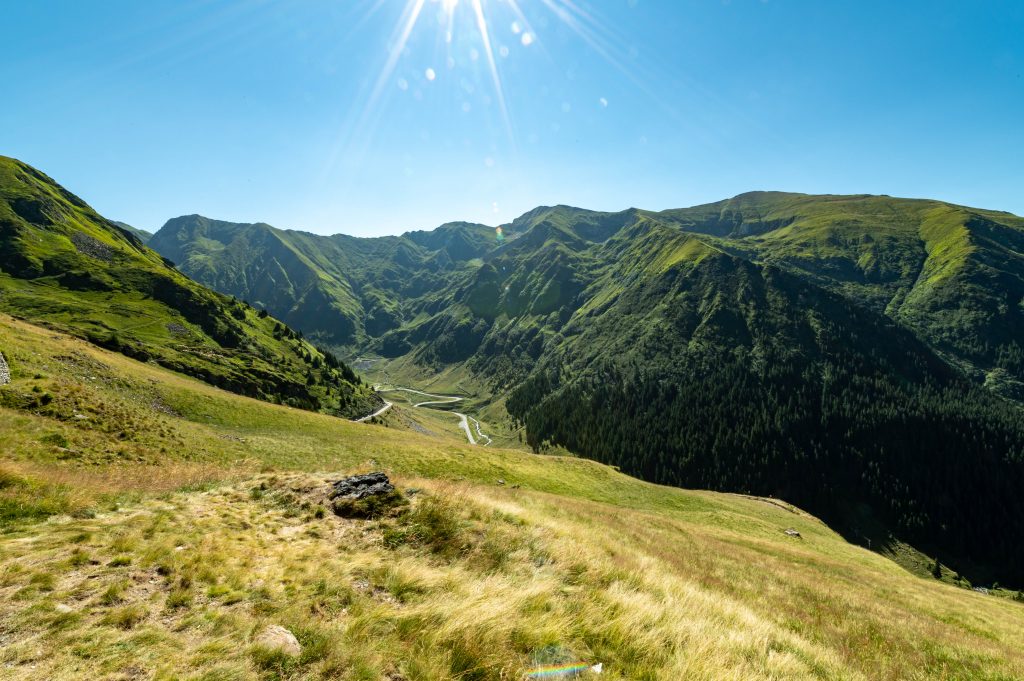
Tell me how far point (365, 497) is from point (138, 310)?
12516 cm

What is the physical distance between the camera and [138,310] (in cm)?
10219

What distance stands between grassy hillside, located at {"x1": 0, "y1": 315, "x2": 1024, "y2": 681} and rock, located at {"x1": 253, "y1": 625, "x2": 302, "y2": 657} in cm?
15

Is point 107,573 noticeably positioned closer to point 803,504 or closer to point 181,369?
point 181,369

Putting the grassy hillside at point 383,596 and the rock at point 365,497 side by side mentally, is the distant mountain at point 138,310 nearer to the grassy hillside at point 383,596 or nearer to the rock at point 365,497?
the grassy hillside at point 383,596

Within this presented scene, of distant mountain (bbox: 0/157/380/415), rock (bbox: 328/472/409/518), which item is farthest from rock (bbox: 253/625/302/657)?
distant mountain (bbox: 0/157/380/415)

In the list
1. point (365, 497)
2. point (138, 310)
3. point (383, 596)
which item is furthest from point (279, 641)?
point (138, 310)

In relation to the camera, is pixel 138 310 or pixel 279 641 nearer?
pixel 279 641

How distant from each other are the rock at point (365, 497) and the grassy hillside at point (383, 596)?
0.62 metres

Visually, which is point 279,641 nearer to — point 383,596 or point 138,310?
point 383,596

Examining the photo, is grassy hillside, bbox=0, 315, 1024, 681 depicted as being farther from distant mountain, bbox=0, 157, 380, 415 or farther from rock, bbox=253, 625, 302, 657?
distant mountain, bbox=0, 157, 380, 415

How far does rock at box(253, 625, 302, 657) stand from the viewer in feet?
20.6

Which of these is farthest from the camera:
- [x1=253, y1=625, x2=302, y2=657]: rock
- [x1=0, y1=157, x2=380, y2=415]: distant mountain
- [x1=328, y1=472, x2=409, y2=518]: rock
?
[x1=0, y1=157, x2=380, y2=415]: distant mountain

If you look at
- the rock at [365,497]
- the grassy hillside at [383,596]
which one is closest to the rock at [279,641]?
the grassy hillside at [383,596]

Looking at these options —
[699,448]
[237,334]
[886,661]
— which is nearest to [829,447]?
[699,448]
